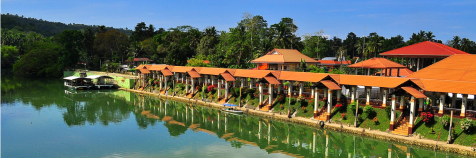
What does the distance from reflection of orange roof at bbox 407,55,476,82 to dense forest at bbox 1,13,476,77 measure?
884 inches

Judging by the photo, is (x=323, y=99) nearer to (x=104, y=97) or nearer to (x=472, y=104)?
(x=472, y=104)

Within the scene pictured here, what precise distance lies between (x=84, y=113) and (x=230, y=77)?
14433mm

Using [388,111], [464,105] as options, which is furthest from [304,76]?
[464,105]

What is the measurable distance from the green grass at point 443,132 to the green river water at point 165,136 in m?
1.22

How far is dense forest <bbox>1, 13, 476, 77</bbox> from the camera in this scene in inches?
1907

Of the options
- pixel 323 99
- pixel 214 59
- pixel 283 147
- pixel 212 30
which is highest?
pixel 212 30

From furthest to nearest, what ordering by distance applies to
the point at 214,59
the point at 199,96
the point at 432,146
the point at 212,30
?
the point at 212,30
the point at 214,59
the point at 199,96
the point at 432,146

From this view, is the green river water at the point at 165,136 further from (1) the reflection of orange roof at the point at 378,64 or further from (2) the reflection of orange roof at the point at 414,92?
(1) the reflection of orange roof at the point at 378,64

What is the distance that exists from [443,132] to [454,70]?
20.2ft

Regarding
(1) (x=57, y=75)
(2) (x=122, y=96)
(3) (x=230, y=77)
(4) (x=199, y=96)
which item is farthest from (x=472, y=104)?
(1) (x=57, y=75)

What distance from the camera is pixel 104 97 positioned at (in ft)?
137

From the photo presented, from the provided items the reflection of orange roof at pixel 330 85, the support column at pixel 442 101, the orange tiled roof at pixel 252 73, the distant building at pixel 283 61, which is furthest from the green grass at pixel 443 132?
the distant building at pixel 283 61

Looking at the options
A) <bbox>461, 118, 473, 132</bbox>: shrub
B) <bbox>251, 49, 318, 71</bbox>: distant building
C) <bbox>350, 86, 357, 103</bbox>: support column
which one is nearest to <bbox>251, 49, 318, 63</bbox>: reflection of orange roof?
<bbox>251, 49, 318, 71</bbox>: distant building

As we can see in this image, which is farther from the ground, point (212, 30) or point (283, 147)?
point (212, 30)
